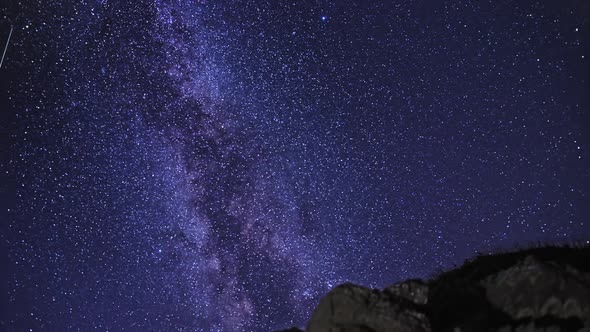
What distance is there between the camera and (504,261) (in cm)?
1202

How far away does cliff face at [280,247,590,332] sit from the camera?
863 cm

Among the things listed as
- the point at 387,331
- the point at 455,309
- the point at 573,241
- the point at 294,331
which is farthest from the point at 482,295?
the point at 573,241

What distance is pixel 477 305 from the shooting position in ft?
31.0

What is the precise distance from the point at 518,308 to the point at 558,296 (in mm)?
693

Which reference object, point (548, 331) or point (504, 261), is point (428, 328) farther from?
point (504, 261)

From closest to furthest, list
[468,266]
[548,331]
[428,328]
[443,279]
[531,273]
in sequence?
[548,331] < [428,328] < [531,273] < [443,279] < [468,266]

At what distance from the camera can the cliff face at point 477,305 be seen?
863 cm

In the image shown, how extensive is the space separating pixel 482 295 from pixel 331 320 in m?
3.00

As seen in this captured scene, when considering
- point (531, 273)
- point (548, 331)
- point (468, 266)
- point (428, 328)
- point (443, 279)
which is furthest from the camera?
point (468, 266)

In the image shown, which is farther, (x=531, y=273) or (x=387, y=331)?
(x=531, y=273)

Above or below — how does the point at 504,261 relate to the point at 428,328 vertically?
above

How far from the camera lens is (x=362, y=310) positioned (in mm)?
9070

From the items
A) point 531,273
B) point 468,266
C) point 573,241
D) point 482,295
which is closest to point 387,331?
point 482,295

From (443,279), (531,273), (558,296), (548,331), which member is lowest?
(548,331)
